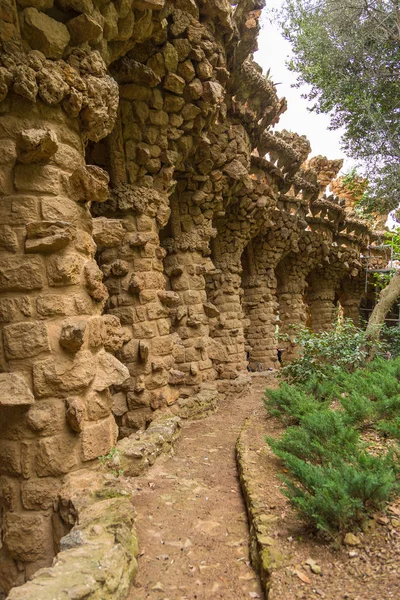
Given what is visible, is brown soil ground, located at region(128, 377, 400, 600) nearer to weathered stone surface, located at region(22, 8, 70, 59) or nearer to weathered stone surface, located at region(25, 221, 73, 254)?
weathered stone surface, located at region(25, 221, 73, 254)

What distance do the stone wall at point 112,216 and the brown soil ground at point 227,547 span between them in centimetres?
77

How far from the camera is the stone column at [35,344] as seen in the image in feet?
10.8

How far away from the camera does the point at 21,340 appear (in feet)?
10.8

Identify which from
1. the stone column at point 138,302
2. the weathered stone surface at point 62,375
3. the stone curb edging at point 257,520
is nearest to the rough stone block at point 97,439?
the weathered stone surface at point 62,375

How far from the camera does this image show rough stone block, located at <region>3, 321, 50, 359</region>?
3.30 metres

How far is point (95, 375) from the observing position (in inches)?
144

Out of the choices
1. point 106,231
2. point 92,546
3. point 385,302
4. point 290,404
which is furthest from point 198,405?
point 385,302

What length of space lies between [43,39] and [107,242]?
1876 mm

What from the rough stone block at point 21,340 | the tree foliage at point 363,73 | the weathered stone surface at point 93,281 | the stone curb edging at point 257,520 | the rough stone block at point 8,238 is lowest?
the stone curb edging at point 257,520

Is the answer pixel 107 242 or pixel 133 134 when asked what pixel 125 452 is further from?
pixel 133 134

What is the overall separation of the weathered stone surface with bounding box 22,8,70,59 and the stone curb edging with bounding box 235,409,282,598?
12.4 ft

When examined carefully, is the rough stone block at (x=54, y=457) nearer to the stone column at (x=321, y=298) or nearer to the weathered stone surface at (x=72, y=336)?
the weathered stone surface at (x=72, y=336)

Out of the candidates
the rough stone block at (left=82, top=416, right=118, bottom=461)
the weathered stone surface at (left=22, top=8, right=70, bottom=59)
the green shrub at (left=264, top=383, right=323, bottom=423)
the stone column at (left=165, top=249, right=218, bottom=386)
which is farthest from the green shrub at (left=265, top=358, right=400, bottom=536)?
the weathered stone surface at (left=22, top=8, right=70, bottom=59)

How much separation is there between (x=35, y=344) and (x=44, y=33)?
7.37ft
